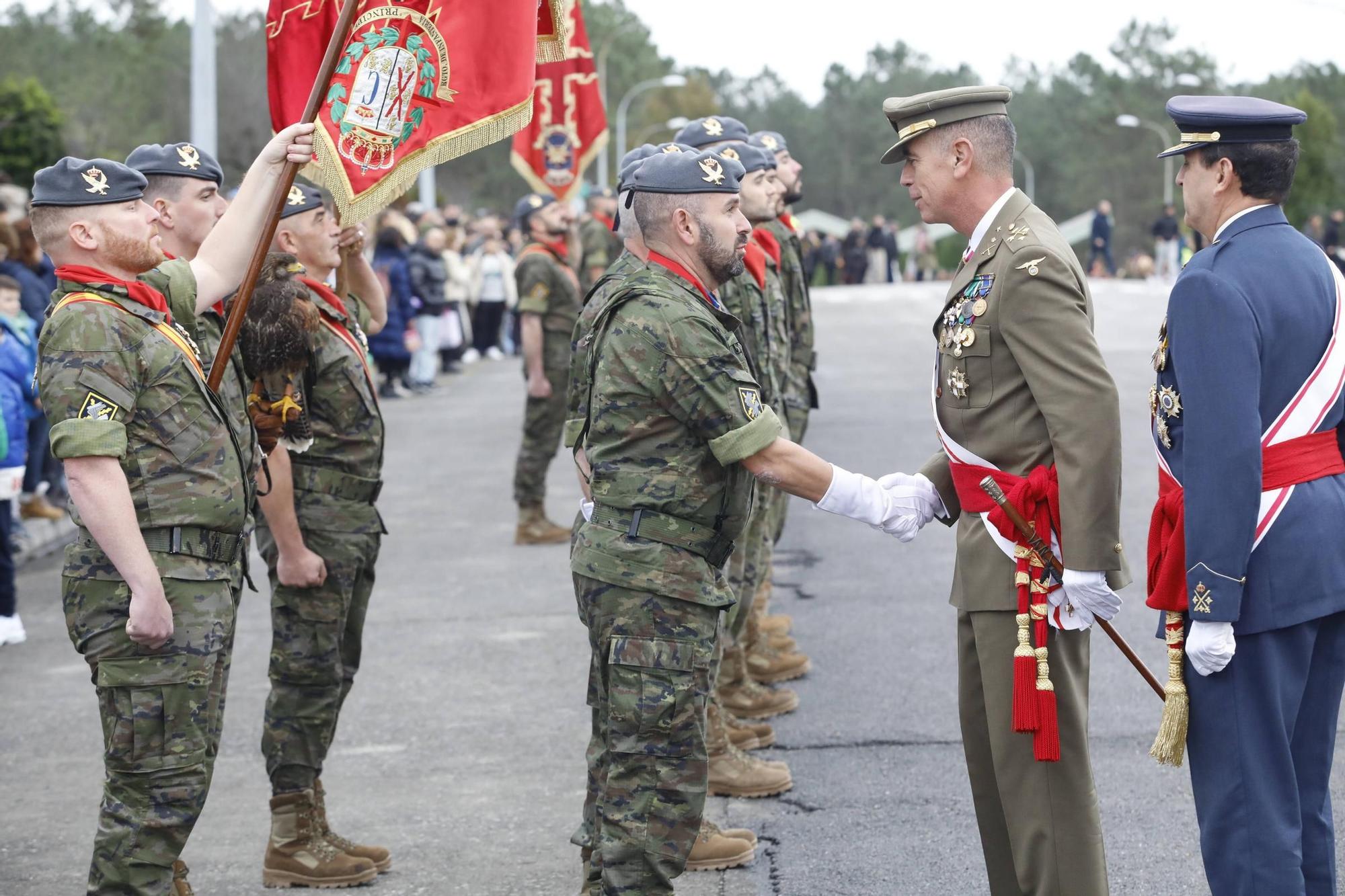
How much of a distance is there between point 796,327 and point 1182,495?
177 inches

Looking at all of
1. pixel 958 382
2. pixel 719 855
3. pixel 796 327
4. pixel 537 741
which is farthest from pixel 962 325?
pixel 796 327

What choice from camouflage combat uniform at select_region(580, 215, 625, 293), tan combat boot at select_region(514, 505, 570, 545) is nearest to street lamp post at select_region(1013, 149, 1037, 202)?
camouflage combat uniform at select_region(580, 215, 625, 293)

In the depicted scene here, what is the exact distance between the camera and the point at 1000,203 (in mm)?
3979

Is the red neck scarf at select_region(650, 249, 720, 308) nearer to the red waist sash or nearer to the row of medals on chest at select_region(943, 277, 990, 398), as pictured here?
the row of medals on chest at select_region(943, 277, 990, 398)

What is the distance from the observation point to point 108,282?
159 inches

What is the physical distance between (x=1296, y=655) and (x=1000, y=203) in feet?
4.24

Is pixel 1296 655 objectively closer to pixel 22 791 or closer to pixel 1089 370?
pixel 1089 370

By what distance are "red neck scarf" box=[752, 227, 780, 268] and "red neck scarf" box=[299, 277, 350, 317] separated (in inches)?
99.9

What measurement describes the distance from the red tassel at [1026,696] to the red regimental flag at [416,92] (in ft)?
7.43

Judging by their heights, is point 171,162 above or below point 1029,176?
below

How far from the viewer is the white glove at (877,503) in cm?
395

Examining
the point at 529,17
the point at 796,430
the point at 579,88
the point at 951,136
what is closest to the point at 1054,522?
the point at 951,136

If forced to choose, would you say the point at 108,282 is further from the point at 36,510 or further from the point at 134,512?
the point at 36,510

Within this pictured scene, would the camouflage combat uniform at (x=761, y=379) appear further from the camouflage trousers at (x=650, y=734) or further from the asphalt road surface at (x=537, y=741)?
the camouflage trousers at (x=650, y=734)
